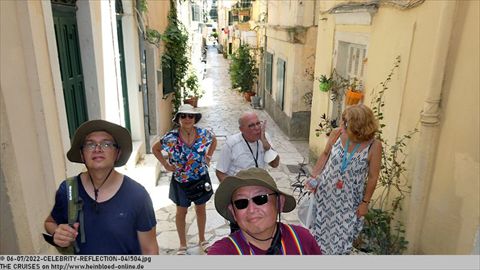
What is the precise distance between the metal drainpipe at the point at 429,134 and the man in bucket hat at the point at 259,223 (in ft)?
8.30

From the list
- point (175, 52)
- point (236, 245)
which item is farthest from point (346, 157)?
point (175, 52)

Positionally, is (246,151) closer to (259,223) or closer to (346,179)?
(346,179)

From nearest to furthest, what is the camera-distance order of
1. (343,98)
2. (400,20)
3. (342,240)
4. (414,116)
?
(342,240) → (414,116) → (400,20) → (343,98)

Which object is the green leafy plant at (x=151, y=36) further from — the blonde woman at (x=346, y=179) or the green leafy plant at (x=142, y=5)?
the blonde woman at (x=346, y=179)

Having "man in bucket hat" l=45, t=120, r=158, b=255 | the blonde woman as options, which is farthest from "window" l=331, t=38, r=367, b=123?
"man in bucket hat" l=45, t=120, r=158, b=255

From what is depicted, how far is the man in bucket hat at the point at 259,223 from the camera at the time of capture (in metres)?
1.67

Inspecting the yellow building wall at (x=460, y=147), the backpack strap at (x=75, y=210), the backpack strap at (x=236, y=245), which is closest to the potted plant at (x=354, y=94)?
the yellow building wall at (x=460, y=147)

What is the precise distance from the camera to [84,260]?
993mm

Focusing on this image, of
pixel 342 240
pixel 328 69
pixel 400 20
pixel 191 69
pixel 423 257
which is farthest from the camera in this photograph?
pixel 191 69

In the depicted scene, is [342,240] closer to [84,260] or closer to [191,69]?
[84,260]

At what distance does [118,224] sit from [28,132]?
163 centimetres

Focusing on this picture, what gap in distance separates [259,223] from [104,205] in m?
0.90

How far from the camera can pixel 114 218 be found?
6.47 feet

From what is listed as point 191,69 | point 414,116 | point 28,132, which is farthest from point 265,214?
point 191,69
